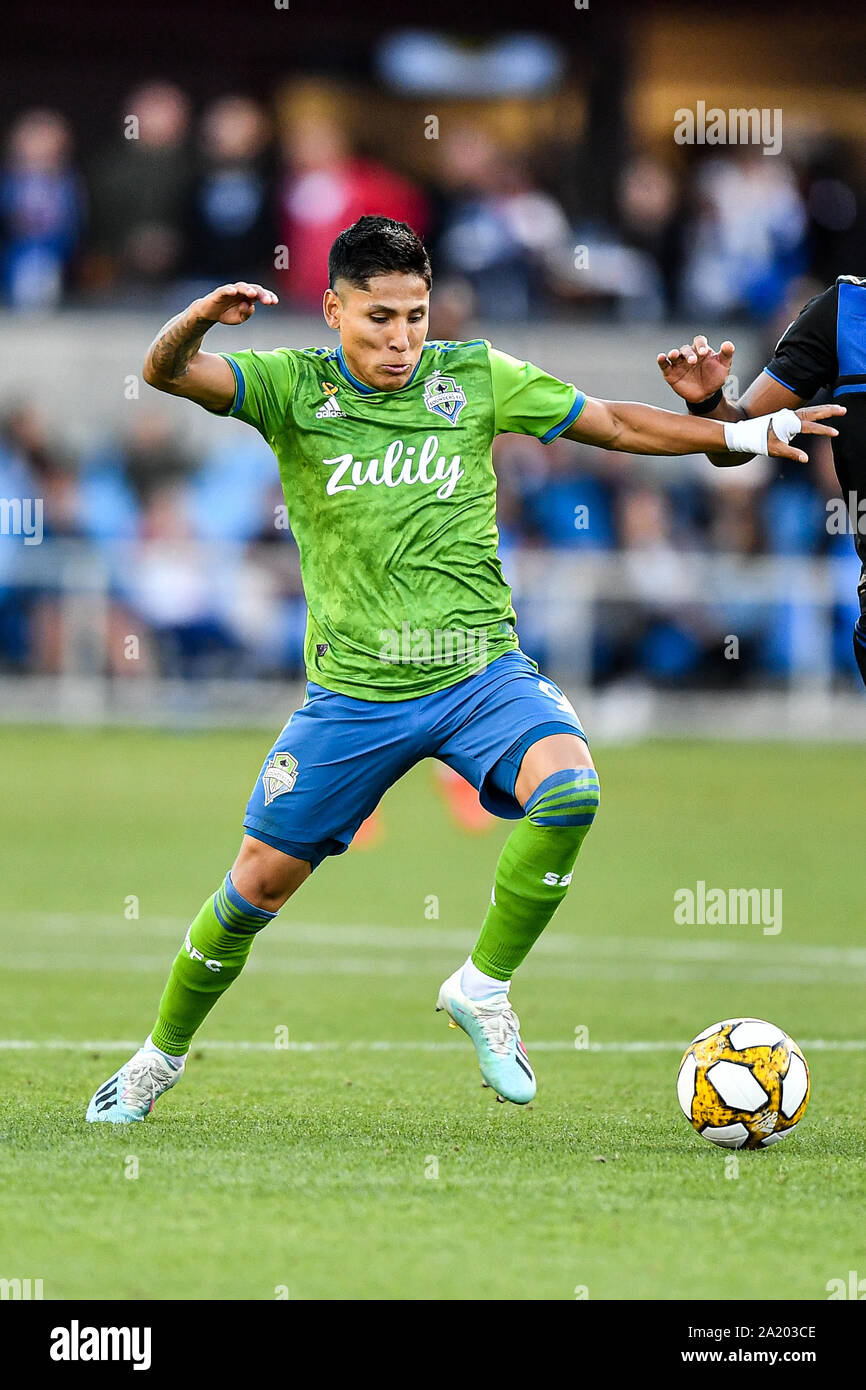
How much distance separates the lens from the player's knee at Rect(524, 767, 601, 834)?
5895mm

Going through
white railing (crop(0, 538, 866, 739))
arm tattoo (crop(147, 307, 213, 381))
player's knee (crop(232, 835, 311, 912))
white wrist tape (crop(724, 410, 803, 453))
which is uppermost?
A: white railing (crop(0, 538, 866, 739))

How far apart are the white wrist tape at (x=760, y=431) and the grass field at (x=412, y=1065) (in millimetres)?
2010

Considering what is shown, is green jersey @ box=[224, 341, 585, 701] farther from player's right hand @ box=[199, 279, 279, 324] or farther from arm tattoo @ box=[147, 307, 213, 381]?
player's right hand @ box=[199, 279, 279, 324]

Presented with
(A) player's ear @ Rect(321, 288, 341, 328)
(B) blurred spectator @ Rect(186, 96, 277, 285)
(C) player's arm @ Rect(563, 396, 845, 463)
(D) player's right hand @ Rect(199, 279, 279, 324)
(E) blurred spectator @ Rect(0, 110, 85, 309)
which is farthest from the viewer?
(E) blurred spectator @ Rect(0, 110, 85, 309)

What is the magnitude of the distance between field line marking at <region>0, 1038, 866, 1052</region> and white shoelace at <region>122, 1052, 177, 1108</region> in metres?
1.45

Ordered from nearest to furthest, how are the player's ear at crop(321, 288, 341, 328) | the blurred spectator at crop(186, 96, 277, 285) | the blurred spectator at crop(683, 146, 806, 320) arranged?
the player's ear at crop(321, 288, 341, 328) < the blurred spectator at crop(186, 96, 277, 285) < the blurred spectator at crop(683, 146, 806, 320)

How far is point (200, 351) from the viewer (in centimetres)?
597

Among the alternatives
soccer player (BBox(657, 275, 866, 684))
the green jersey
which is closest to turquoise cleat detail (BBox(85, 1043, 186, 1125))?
the green jersey

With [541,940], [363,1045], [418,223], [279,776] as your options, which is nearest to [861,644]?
[279,776]

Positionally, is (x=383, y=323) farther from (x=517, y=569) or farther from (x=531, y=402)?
(x=517, y=569)

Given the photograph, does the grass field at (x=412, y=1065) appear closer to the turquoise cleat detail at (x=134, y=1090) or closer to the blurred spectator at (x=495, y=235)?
the turquoise cleat detail at (x=134, y=1090)

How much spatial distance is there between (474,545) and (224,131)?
1531 centimetres

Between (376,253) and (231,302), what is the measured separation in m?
0.53
